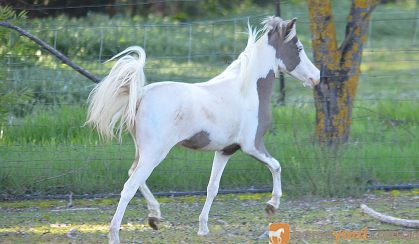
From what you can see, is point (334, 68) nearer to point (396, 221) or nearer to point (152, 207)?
point (396, 221)

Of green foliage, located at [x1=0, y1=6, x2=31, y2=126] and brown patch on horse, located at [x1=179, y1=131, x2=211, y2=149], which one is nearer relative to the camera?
brown patch on horse, located at [x1=179, y1=131, x2=211, y2=149]

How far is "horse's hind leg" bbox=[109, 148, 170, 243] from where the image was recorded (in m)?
6.54

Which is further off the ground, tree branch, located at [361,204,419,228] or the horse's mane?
the horse's mane

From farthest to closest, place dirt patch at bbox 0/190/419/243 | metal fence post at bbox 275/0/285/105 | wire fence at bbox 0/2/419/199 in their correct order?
metal fence post at bbox 275/0/285/105 → wire fence at bbox 0/2/419/199 → dirt patch at bbox 0/190/419/243

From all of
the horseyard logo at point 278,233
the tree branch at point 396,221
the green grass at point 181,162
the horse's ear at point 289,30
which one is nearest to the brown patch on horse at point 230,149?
the horse's ear at point 289,30

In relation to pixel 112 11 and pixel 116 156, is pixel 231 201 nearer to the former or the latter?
pixel 116 156

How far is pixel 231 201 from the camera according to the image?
8898 millimetres

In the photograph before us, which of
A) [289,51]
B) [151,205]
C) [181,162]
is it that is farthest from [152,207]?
[181,162]

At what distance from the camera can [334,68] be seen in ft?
30.4

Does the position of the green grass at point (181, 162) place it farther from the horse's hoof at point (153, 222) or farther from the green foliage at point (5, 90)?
the horse's hoof at point (153, 222)

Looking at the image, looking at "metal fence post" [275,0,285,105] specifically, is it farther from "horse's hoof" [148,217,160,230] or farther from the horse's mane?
"horse's hoof" [148,217,160,230]

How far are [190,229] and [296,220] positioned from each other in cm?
99

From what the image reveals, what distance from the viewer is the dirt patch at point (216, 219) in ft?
23.4

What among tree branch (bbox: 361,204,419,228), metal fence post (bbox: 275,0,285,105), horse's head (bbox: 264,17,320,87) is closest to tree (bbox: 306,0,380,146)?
metal fence post (bbox: 275,0,285,105)
